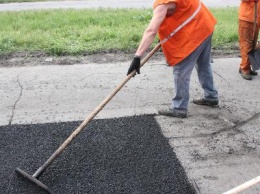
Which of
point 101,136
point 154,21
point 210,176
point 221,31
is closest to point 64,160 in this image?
point 101,136

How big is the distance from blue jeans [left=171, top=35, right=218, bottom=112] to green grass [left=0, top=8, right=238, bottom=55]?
2456 millimetres

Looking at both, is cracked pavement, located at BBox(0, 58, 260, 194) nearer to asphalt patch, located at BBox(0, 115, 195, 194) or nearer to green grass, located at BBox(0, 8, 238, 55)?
asphalt patch, located at BBox(0, 115, 195, 194)

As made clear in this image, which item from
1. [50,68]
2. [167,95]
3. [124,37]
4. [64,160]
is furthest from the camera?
[124,37]

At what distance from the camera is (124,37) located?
7.00 meters

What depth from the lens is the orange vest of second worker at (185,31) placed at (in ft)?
12.1

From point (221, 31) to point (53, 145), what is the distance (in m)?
4.99

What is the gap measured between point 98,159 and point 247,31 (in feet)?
10.1

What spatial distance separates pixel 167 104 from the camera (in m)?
→ 4.61

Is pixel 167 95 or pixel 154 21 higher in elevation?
pixel 154 21

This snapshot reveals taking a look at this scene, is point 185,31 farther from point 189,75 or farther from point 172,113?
point 172,113

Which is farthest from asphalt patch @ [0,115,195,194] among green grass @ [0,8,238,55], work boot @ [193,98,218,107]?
green grass @ [0,8,238,55]

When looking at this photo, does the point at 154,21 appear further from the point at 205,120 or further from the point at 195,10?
the point at 205,120

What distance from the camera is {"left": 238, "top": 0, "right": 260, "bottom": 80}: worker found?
504cm

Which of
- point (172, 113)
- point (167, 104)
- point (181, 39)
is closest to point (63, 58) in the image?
point (167, 104)
